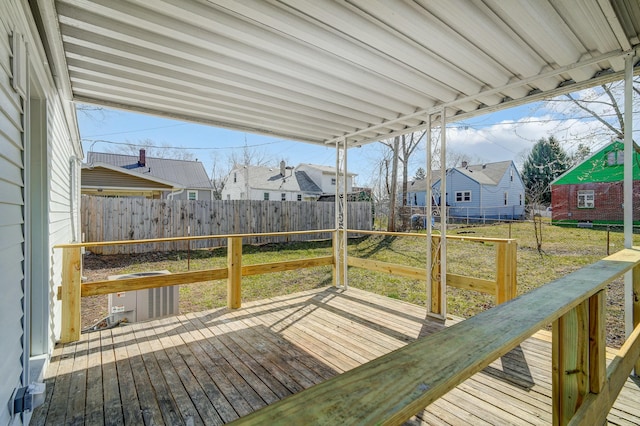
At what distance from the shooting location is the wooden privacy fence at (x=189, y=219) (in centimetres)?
790

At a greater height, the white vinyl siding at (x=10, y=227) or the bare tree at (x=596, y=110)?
the bare tree at (x=596, y=110)

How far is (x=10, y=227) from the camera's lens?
1517 millimetres

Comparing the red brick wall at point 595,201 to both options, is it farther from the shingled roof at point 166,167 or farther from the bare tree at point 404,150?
the shingled roof at point 166,167

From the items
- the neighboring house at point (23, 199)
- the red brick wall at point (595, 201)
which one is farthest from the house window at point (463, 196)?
the neighboring house at point (23, 199)

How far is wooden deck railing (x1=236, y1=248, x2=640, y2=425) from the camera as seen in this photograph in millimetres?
504

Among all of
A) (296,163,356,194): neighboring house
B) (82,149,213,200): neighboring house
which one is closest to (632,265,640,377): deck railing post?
(82,149,213,200): neighboring house

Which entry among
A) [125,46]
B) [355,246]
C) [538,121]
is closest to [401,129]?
[125,46]

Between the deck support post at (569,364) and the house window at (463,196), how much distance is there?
66.9 ft

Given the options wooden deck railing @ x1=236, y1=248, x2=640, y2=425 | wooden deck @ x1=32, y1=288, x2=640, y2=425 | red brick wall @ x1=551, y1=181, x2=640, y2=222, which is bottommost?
wooden deck @ x1=32, y1=288, x2=640, y2=425

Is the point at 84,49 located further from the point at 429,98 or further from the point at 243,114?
the point at 429,98

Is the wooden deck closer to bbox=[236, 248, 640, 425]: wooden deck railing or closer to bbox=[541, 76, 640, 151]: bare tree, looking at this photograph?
bbox=[236, 248, 640, 425]: wooden deck railing

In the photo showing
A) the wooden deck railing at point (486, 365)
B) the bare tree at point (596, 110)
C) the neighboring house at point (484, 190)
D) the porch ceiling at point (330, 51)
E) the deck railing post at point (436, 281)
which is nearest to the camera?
the wooden deck railing at point (486, 365)

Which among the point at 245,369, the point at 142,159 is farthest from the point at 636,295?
the point at 142,159

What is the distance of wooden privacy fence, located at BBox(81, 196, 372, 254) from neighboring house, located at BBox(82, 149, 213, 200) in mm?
2829
